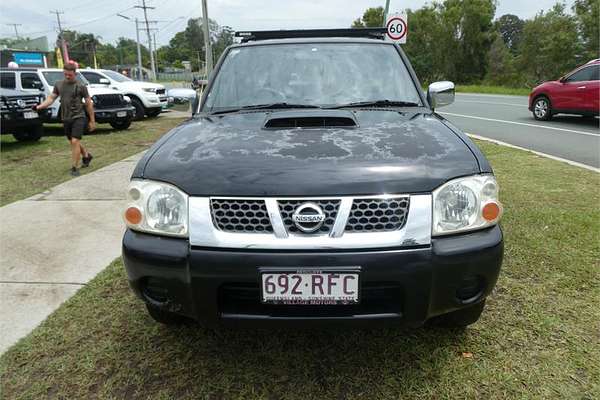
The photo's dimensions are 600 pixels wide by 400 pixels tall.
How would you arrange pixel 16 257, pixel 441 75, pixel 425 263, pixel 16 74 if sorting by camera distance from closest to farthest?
pixel 425 263
pixel 16 257
pixel 16 74
pixel 441 75

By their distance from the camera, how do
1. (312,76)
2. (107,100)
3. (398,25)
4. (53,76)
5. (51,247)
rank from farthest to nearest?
(53,76), (107,100), (398,25), (51,247), (312,76)

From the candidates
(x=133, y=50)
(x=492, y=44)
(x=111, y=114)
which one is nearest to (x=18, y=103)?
(x=111, y=114)

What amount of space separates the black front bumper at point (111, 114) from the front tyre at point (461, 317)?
1152 centimetres

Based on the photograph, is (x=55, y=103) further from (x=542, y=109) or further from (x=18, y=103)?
(x=542, y=109)

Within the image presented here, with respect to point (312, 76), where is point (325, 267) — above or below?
below

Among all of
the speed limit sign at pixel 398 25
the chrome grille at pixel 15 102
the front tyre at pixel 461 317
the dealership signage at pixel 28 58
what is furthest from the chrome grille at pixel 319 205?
the dealership signage at pixel 28 58

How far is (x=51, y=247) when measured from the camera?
3982 millimetres

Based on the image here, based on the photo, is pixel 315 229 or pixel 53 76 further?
pixel 53 76

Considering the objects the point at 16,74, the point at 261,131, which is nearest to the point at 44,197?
the point at 261,131

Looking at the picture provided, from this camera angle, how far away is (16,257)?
379cm

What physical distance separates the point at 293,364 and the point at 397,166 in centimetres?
117

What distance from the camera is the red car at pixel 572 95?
10.9 meters

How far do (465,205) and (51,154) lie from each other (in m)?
9.26

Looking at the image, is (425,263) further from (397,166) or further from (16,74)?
(16,74)
